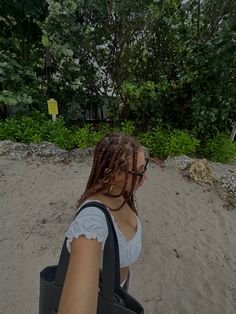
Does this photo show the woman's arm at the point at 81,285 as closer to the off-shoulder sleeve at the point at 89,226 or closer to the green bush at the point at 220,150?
the off-shoulder sleeve at the point at 89,226

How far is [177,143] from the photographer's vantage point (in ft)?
15.7

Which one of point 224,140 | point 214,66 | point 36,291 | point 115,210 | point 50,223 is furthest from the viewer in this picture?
point 224,140

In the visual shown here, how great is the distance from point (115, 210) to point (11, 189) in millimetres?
3135

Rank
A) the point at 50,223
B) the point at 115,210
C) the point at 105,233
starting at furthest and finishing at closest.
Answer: the point at 50,223
the point at 115,210
the point at 105,233

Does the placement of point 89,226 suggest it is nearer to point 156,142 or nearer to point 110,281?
point 110,281

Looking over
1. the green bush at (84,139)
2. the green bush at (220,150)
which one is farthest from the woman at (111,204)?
the green bush at (220,150)

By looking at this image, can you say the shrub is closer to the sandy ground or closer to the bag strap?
the sandy ground

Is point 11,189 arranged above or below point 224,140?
below

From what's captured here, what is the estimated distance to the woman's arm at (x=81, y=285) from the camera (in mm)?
631

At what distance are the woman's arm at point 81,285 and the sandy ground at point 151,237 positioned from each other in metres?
1.87

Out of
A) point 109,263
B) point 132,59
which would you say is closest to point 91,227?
point 109,263

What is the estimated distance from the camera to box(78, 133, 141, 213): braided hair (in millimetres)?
956

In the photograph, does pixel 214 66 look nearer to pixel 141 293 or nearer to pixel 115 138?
pixel 141 293

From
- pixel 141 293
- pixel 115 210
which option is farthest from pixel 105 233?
pixel 141 293
